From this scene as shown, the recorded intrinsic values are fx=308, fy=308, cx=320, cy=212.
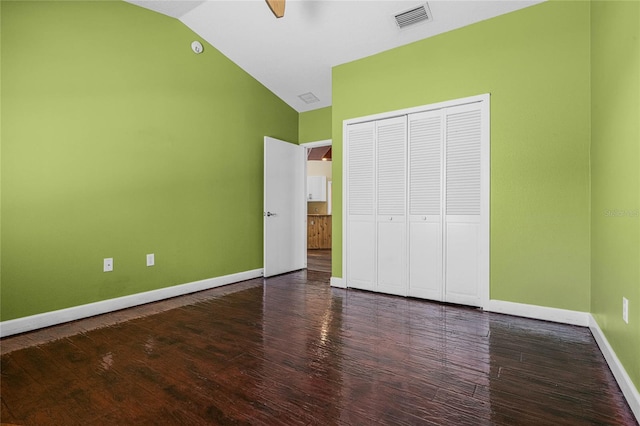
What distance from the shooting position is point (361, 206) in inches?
152

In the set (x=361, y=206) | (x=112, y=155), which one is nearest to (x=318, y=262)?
(x=361, y=206)

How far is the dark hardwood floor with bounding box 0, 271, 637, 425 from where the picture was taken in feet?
4.90

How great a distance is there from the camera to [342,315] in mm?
2914

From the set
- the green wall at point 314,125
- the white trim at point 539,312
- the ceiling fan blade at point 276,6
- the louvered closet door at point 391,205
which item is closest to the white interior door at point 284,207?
the green wall at point 314,125

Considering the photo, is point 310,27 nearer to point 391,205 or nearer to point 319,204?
point 391,205

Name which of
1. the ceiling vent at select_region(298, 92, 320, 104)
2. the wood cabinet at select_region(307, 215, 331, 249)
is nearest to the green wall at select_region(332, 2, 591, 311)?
the ceiling vent at select_region(298, 92, 320, 104)

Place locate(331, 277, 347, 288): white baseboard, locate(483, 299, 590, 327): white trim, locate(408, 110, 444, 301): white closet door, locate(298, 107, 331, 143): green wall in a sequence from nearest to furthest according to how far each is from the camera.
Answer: locate(483, 299, 590, 327): white trim
locate(408, 110, 444, 301): white closet door
locate(331, 277, 347, 288): white baseboard
locate(298, 107, 331, 143): green wall

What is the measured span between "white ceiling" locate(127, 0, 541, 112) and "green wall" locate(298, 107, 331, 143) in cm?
78

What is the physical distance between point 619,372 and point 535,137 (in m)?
1.94

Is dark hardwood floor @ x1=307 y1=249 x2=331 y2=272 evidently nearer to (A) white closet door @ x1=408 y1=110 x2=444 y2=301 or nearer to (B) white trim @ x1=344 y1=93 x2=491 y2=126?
(A) white closet door @ x1=408 y1=110 x2=444 y2=301

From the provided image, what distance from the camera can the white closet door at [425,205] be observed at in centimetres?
330

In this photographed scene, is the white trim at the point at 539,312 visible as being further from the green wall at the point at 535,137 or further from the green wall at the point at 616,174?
the green wall at the point at 616,174

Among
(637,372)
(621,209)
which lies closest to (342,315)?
(637,372)

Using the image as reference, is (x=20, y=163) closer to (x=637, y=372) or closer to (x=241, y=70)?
(x=241, y=70)
